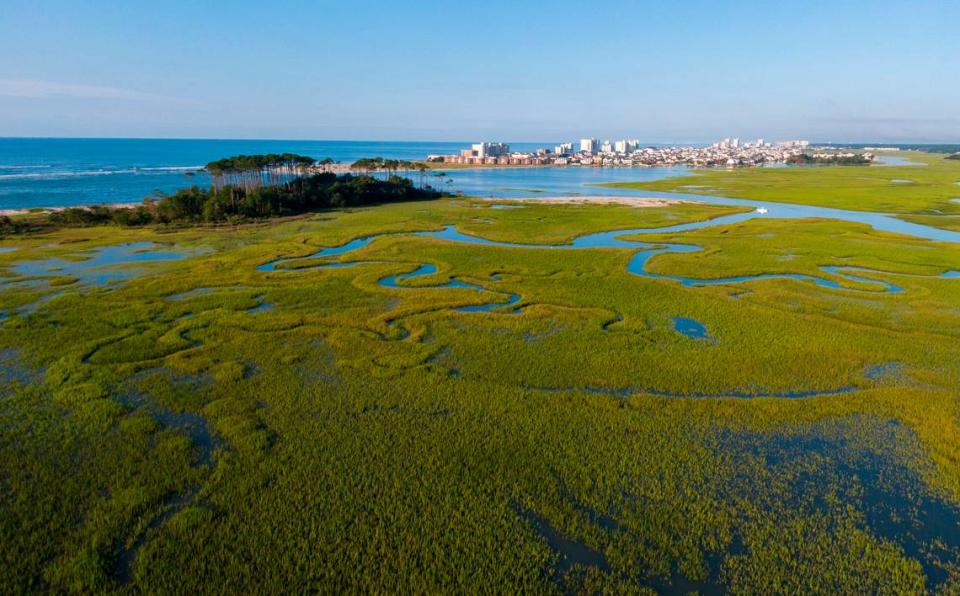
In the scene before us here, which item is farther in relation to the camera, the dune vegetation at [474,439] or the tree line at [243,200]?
the tree line at [243,200]

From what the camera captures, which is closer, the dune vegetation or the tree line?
the dune vegetation

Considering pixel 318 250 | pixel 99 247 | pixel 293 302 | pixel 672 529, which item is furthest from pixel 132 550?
pixel 99 247

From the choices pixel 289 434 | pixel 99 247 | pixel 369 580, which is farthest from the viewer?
pixel 99 247

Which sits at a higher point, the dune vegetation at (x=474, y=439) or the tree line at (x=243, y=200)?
the tree line at (x=243, y=200)

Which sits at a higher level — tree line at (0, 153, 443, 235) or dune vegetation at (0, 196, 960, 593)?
tree line at (0, 153, 443, 235)

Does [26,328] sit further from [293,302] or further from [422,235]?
[422,235]

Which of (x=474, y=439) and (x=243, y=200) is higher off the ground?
(x=243, y=200)

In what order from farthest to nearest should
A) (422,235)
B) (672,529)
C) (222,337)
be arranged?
(422,235) < (222,337) < (672,529)

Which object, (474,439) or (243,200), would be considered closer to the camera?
(474,439)
